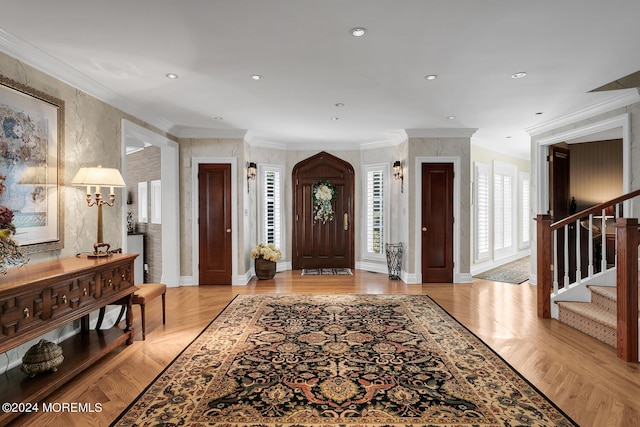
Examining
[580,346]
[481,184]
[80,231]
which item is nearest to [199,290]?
[80,231]

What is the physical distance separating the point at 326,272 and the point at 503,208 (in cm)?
444

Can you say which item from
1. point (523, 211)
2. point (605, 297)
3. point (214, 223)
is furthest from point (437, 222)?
point (523, 211)

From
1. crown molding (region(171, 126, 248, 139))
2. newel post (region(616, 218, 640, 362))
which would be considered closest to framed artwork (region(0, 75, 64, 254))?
crown molding (region(171, 126, 248, 139))

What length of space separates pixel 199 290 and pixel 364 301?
2630 mm

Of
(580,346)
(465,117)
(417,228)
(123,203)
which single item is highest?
(465,117)

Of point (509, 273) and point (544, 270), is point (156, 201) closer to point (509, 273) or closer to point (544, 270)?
point (544, 270)

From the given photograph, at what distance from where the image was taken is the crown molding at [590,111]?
4.45 meters

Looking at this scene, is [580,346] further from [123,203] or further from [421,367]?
[123,203]

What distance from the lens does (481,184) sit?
775cm

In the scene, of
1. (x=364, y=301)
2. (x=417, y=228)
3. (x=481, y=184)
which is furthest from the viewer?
(x=481, y=184)

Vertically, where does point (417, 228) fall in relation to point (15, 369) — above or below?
above

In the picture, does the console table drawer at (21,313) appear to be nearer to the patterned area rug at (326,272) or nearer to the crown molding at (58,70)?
the crown molding at (58,70)

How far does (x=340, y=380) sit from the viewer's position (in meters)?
2.75

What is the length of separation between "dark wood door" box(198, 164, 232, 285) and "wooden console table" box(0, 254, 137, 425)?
2639mm
